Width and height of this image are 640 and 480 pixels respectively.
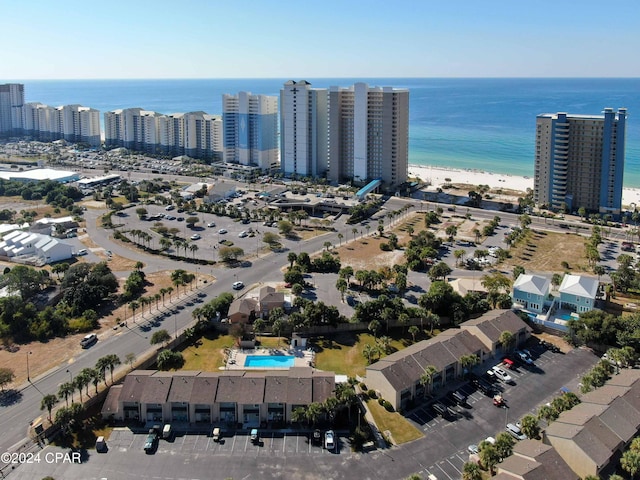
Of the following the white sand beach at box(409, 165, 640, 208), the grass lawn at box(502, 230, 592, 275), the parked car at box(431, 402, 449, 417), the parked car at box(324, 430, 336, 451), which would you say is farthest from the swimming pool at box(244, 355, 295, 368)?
the white sand beach at box(409, 165, 640, 208)

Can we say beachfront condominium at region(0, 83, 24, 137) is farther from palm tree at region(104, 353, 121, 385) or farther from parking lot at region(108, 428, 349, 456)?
parking lot at region(108, 428, 349, 456)

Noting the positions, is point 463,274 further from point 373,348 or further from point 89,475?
point 89,475

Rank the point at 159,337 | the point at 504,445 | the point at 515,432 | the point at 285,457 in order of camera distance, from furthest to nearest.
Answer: the point at 159,337
the point at 515,432
the point at 285,457
the point at 504,445

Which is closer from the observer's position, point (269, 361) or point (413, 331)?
point (269, 361)

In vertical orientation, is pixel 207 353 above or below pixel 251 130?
below

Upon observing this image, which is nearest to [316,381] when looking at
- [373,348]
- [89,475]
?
[373,348]

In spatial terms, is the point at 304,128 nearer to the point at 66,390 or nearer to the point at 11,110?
the point at 66,390

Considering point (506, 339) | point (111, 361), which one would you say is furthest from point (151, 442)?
point (506, 339)
